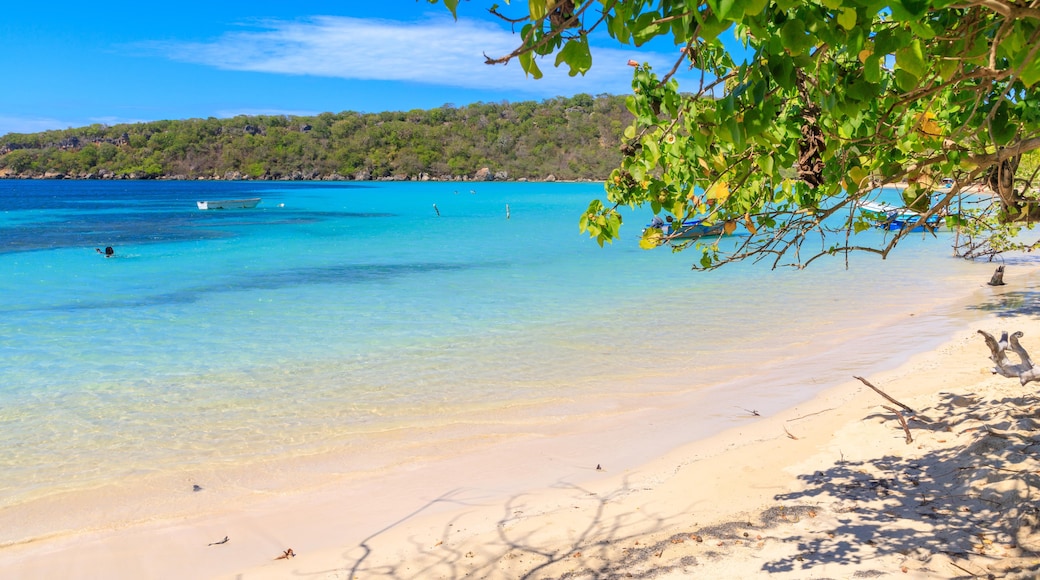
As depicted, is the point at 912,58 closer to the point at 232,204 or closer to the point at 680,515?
the point at 680,515

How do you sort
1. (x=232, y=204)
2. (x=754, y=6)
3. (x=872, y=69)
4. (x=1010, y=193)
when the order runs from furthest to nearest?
1. (x=232, y=204)
2. (x=1010, y=193)
3. (x=872, y=69)
4. (x=754, y=6)

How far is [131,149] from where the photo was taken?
5891 inches

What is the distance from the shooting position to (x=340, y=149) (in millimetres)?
154500

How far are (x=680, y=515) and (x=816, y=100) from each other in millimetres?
3095

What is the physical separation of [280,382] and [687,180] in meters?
7.25

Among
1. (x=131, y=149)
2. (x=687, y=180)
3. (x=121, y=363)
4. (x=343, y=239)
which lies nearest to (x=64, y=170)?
(x=131, y=149)

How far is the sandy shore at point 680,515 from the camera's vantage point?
4.16m

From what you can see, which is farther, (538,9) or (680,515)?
(680,515)

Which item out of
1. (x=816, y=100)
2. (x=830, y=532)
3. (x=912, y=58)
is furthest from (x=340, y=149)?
(x=912, y=58)

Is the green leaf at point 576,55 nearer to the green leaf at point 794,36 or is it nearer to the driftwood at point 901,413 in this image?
the green leaf at point 794,36

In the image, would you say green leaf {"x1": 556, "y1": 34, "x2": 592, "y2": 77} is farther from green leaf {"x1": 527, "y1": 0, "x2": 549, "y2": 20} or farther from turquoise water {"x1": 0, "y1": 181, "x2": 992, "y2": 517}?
turquoise water {"x1": 0, "y1": 181, "x2": 992, "y2": 517}

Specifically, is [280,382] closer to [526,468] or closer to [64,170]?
[526,468]

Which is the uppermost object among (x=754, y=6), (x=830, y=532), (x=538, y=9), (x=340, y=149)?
(x=340, y=149)

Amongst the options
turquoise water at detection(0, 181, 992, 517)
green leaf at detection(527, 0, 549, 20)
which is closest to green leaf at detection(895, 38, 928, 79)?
green leaf at detection(527, 0, 549, 20)
